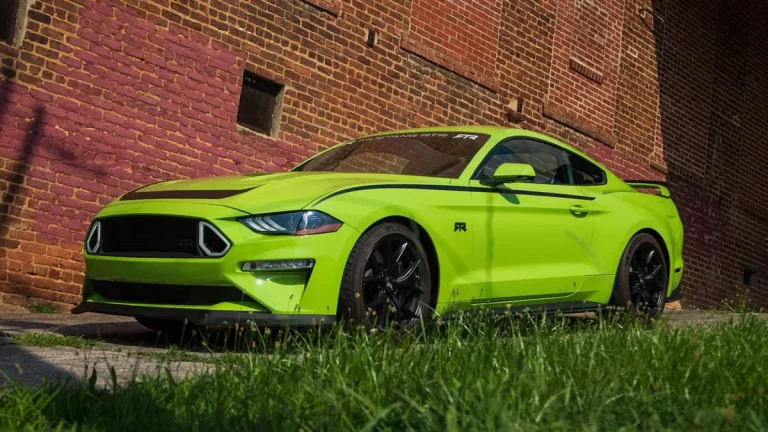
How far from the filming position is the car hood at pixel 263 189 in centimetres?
629

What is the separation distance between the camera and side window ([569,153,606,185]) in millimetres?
8289

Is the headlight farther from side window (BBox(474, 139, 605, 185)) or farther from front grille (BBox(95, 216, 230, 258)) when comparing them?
side window (BBox(474, 139, 605, 185))

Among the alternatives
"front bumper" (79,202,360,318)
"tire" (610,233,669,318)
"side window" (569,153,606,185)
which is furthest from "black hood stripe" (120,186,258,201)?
"tire" (610,233,669,318)

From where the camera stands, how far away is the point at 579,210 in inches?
311

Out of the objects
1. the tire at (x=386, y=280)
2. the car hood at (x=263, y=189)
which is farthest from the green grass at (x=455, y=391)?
the car hood at (x=263, y=189)

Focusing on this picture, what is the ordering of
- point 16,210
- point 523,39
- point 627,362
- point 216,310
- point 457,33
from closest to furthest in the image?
point 627,362
point 216,310
point 16,210
point 457,33
point 523,39

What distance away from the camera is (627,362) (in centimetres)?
432

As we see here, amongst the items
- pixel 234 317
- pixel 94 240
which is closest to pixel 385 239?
pixel 234 317

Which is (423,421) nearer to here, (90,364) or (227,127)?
(90,364)

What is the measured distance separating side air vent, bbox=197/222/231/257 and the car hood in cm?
18

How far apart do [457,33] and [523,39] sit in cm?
155

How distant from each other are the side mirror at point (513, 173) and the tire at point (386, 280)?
0.83m

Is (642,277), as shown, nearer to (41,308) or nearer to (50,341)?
(50,341)

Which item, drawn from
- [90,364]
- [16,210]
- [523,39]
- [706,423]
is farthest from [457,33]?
[706,423]
